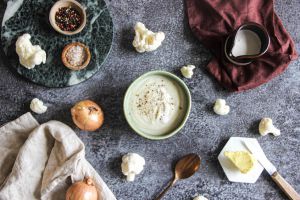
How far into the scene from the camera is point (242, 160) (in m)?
1.34

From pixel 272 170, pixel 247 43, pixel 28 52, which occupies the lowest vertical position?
pixel 272 170

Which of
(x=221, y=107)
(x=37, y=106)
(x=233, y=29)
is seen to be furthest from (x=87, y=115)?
(x=233, y=29)

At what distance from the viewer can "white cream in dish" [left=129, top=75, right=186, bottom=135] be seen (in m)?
1.34

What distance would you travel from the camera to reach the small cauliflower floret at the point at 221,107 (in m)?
1.37

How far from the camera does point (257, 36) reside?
1.35 meters

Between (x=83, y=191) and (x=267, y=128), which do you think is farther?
(x=267, y=128)

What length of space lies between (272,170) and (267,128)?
136 mm

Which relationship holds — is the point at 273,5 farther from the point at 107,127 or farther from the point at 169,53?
the point at 107,127

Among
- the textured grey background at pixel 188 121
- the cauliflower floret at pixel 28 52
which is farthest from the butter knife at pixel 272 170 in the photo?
the cauliflower floret at pixel 28 52

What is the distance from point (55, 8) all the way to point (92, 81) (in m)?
0.25

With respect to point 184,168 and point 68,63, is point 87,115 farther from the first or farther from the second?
point 184,168

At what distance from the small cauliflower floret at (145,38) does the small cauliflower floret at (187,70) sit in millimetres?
114

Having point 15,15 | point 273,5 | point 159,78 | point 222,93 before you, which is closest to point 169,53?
point 159,78

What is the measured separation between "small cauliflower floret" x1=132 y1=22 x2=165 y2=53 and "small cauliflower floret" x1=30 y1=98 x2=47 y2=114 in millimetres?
343
